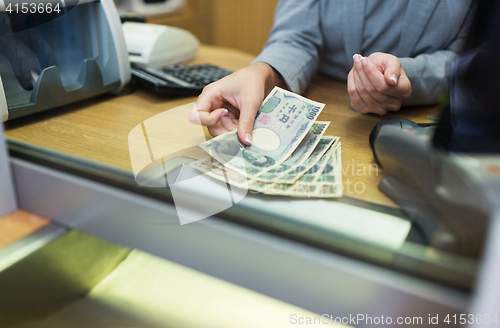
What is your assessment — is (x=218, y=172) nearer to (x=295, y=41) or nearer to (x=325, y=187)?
(x=325, y=187)

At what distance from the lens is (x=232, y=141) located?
20.5 inches

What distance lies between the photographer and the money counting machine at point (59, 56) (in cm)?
65

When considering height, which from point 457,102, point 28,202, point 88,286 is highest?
point 457,102

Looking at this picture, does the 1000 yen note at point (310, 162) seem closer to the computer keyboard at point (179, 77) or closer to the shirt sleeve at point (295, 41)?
the shirt sleeve at point (295, 41)

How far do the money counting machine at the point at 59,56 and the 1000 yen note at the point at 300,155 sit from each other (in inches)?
19.7

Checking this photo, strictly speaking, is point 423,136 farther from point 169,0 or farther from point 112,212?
point 169,0

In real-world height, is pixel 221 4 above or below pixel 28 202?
above

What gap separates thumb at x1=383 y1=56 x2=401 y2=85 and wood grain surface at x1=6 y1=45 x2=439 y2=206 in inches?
2.1

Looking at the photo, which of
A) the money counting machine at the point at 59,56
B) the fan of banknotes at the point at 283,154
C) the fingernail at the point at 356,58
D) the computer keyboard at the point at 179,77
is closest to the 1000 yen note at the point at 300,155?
the fan of banknotes at the point at 283,154

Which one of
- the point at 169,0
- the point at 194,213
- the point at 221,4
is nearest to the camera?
the point at 194,213

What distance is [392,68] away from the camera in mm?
523

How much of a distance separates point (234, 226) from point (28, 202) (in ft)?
1.43

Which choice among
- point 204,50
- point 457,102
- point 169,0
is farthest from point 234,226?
point 169,0

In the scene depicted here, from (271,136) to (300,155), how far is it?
0.06 m
